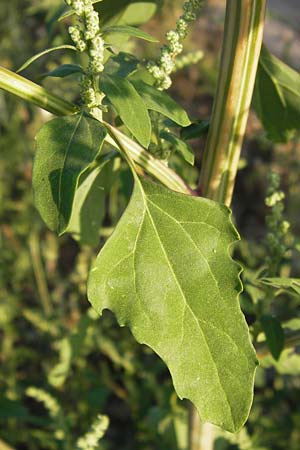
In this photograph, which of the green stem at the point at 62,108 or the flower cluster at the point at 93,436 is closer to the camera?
the green stem at the point at 62,108

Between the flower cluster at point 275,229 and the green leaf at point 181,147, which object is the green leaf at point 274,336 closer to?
the flower cluster at point 275,229

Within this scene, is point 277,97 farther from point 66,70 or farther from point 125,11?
point 66,70

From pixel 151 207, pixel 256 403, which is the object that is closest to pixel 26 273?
pixel 256 403

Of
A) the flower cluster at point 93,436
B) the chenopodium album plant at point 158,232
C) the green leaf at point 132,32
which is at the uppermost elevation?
the green leaf at point 132,32

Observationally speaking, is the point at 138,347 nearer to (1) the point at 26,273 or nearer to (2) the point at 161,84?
(1) the point at 26,273

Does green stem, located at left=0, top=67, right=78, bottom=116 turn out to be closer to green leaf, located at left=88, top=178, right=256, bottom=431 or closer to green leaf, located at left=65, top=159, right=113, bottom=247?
green leaf, located at left=88, top=178, right=256, bottom=431

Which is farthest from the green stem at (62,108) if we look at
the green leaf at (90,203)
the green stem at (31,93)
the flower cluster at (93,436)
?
the flower cluster at (93,436)

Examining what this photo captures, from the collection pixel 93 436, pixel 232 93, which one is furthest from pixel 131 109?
pixel 93 436

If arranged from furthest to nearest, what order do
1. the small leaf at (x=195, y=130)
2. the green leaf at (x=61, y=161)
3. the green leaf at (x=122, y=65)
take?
the small leaf at (x=195, y=130), the green leaf at (x=122, y=65), the green leaf at (x=61, y=161)
